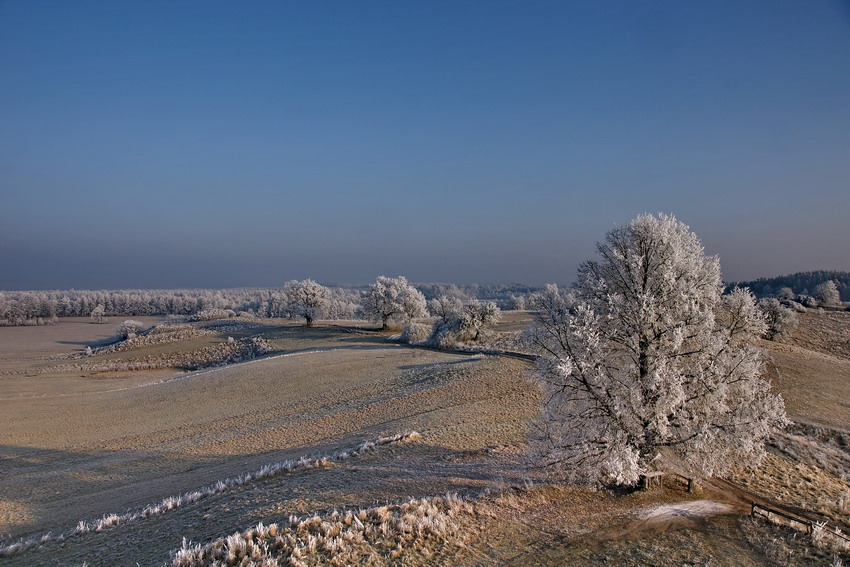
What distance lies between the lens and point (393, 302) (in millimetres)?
76938

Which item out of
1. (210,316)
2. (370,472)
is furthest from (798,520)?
(210,316)

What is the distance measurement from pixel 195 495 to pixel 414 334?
155 ft

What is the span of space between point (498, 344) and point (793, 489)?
39249mm

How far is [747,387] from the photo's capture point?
12000mm

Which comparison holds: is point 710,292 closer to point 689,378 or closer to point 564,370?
point 689,378

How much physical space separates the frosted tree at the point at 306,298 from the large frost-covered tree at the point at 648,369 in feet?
233

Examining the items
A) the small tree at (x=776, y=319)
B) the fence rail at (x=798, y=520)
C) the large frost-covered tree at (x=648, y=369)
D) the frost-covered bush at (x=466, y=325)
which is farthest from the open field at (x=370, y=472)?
the frost-covered bush at (x=466, y=325)

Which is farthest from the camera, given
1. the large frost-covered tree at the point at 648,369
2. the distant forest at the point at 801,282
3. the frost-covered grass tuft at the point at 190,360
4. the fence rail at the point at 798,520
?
the distant forest at the point at 801,282

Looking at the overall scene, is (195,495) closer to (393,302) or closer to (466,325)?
(466,325)

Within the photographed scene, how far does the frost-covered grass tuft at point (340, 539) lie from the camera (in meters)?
9.31

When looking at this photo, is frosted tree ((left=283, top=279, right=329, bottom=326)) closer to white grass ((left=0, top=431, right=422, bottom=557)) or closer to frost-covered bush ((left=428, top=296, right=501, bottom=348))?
frost-covered bush ((left=428, top=296, right=501, bottom=348))

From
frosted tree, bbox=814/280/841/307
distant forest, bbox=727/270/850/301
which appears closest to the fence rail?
frosted tree, bbox=814/280/841/307

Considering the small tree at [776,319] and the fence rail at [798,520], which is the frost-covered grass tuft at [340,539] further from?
the small tree at [776,319]

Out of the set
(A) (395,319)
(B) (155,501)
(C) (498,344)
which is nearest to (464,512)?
(B) (155,501)
